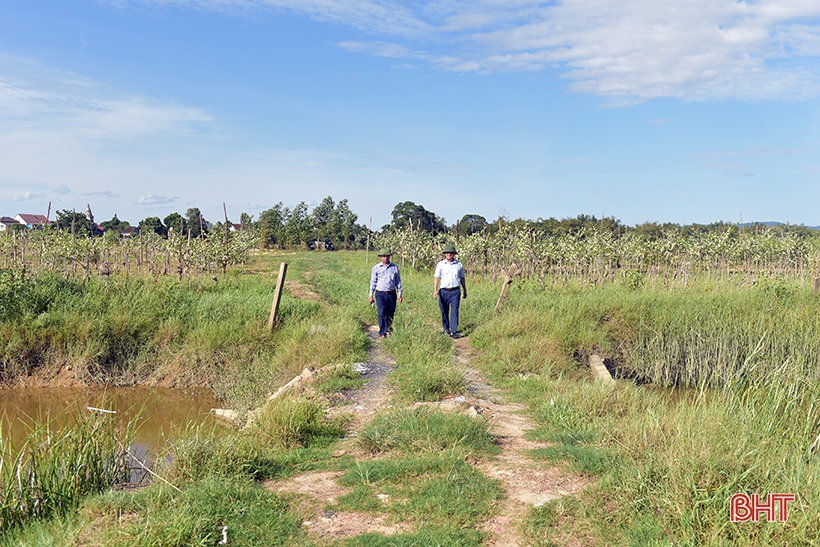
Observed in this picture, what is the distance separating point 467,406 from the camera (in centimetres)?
704

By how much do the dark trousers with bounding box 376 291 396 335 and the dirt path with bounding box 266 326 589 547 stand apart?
328 centimetres

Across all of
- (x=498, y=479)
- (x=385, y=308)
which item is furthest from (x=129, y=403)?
(x=498, y=479)

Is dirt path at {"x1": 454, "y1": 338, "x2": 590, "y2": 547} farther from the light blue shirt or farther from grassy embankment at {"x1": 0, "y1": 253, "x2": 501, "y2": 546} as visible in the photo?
the light blue shirt

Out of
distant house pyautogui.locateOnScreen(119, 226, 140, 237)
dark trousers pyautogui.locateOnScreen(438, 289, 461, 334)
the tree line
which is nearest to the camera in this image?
dark trousers pyautogui.locateOnScreen(438, 289, 461, 334)

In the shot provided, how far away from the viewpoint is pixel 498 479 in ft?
17.1

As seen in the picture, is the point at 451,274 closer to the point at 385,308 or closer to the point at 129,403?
the point at 385,308

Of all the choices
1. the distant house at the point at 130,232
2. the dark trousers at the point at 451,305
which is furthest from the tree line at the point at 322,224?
the dark trousers at the point at 451,305

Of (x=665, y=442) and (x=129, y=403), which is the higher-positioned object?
(x=665, y=442)

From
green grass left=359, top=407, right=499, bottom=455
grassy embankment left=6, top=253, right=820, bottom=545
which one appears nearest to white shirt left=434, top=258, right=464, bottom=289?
grassy embankment left=6, top=253, right=820, bottom=545

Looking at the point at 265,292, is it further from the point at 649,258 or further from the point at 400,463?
the point at 649,258

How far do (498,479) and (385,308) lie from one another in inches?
247

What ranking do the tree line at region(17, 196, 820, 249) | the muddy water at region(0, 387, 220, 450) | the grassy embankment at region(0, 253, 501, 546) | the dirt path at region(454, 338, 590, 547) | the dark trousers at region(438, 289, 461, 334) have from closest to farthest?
1. the grassy embankment at region(0, 253, 501, 546)
2. the dirt path at region(454, 338, 590, 547)
3. the muddy water at region(0, 387, 220, 450)
4. the dark trousers at region(438, 289, 461, 334)
5. the tree line at region(17, 196, 820, 249)

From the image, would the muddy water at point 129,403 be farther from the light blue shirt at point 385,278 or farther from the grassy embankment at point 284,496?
the grassy embankment at point 284,496

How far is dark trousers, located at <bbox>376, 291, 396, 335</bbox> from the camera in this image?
11.2 meters
